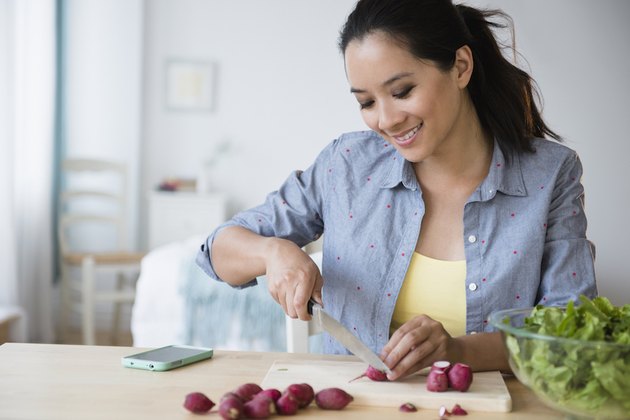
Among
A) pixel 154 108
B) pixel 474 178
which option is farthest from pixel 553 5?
pixel 474 178

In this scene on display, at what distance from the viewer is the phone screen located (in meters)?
1.28

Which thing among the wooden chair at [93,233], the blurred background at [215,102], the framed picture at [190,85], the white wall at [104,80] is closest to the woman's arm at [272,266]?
the wooden chair at [93,233]

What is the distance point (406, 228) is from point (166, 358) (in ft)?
1.81

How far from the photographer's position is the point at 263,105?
18.6 ft

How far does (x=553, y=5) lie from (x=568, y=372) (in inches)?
199

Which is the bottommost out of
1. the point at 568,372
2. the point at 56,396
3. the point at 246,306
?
the point at 246,306

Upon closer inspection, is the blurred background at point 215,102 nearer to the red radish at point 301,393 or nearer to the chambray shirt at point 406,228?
the chambray shirt at point 406,228

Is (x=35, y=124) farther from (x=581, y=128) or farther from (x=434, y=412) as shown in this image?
(x=434, y=412)

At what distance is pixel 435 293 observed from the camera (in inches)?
59.1

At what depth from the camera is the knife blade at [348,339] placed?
1.20 meters

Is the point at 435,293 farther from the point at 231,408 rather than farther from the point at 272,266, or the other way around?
the point at 231,408

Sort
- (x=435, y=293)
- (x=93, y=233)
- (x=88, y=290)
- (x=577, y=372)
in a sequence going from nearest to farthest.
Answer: (x=577, y=372) → (x=435, y=293) → (x=88, y=290) → (x=93, y=233)

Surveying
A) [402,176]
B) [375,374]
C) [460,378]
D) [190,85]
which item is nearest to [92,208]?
[190,85]

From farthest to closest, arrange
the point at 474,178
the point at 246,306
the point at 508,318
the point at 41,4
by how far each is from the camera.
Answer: the point at 41,4, the point at 246,306, the point at 474,178, the point at 508,318
